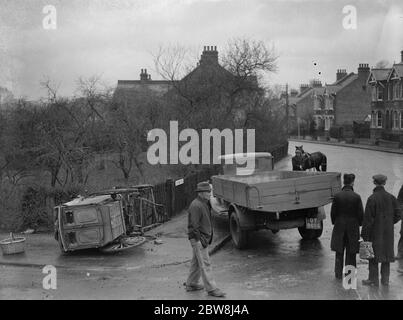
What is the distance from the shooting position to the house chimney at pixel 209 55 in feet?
106

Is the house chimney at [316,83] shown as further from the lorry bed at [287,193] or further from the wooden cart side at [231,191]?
the lorry bed at [287,193]

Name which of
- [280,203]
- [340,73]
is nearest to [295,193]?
[280,203]

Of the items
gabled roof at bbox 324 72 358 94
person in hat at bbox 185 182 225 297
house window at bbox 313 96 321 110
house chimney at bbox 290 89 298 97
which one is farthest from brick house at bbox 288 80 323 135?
person in hat at bbox 185 182 225 297

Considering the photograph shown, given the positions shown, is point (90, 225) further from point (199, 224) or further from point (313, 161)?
point (313, 161)

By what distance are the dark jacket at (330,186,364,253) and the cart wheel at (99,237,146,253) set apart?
14.0ft

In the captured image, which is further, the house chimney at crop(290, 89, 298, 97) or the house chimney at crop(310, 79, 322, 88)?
the house chimney at crop(290, 89, 298, 97)

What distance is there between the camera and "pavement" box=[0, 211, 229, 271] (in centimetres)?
956

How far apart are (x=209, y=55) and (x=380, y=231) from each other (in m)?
30.9

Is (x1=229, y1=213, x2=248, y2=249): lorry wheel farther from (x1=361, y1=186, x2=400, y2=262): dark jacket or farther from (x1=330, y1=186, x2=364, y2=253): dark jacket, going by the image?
(x1=361, y1=186, x2=400, y2=262): dark jacket

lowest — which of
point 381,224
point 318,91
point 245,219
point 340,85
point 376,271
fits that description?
point 376,271

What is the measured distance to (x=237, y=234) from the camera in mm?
10758

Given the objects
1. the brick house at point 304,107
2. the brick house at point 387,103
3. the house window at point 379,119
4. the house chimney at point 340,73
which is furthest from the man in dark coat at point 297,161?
the house chimney at point 340,73

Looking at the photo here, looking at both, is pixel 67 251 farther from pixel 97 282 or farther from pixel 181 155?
pixel 181 155

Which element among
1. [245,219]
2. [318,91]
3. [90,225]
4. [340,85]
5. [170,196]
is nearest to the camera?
[90,225]
